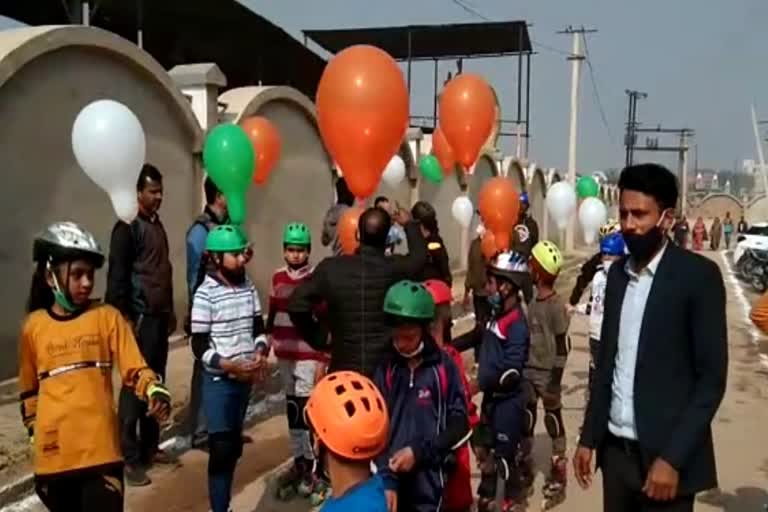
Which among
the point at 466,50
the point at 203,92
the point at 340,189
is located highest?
the point at 466,50

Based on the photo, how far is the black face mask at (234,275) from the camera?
16.7 feet

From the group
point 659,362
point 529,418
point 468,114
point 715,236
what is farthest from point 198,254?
point 715,236

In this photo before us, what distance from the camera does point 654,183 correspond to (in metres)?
3.29

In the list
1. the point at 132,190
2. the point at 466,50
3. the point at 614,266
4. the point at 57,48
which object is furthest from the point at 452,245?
the point at 614,266

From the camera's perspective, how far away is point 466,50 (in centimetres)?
2984

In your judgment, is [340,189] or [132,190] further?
[340,189]

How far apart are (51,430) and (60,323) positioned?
1.34 feet

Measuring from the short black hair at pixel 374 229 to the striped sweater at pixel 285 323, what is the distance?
1.23 metres

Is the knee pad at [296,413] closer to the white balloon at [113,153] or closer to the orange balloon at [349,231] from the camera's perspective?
the orange balloon at [349,231]

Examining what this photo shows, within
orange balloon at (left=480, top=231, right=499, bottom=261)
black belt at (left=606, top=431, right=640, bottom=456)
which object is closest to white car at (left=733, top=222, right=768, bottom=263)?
orange balloon at (left=480, top=231, right=499, bottom=261)

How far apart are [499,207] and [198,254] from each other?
3904mm

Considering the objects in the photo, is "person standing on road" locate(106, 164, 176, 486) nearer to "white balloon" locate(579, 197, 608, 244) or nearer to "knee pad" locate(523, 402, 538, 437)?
"knee pad" locate(523, 402, 538, 437)

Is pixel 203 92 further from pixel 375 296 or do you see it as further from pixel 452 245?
pixel 452 245

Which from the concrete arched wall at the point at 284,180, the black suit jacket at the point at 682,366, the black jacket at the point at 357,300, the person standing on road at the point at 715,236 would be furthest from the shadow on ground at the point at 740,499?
the person standing on road at the point at 715,236
